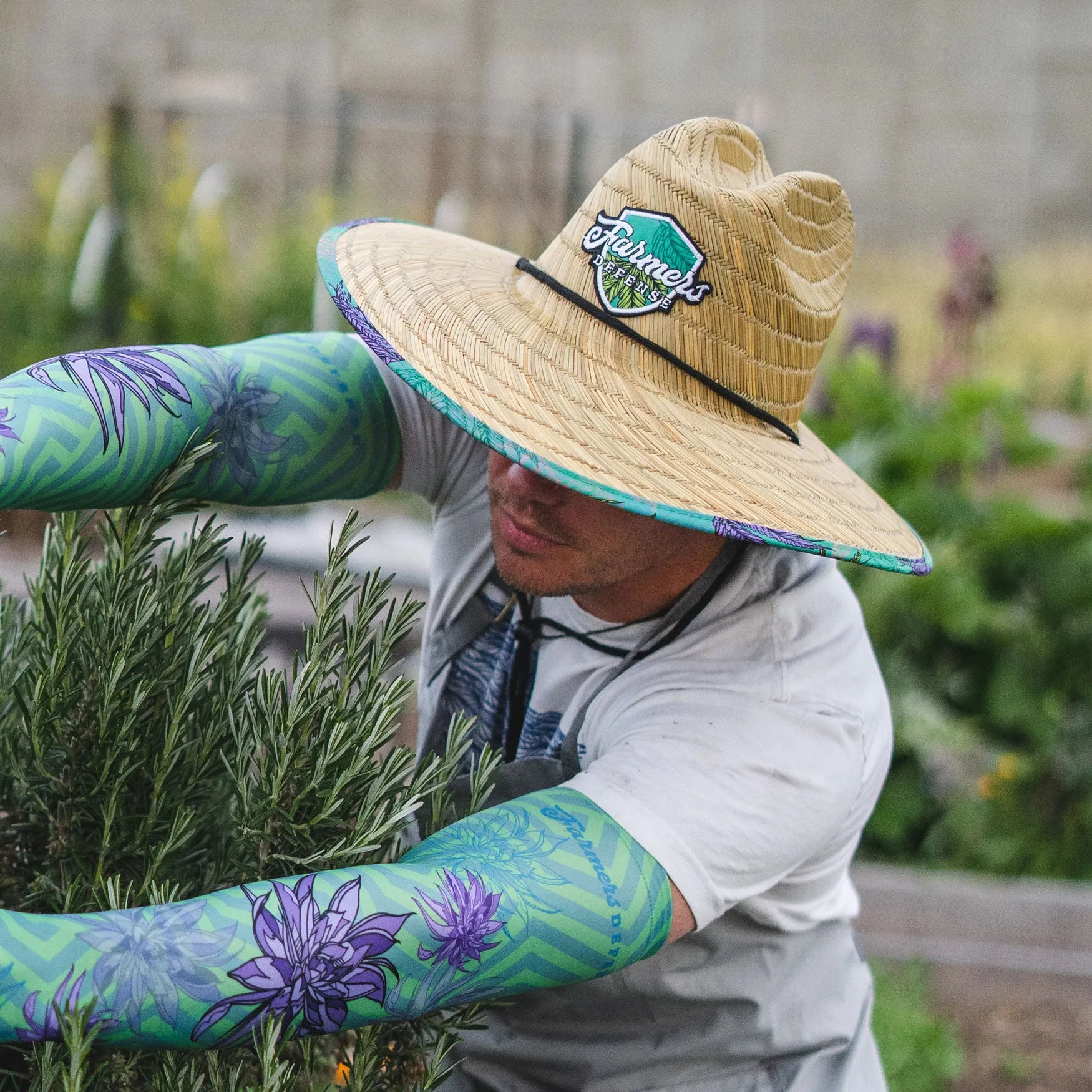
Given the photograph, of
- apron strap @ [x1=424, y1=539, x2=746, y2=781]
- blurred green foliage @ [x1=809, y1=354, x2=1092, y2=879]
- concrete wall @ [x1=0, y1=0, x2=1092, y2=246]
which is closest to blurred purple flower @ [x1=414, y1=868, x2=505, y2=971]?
apron strap @ [x1=424, y1=539, x2=746, y2=781]

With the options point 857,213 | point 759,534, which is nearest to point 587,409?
point 759,534

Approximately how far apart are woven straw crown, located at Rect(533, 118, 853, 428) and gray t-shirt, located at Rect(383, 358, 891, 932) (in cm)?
24

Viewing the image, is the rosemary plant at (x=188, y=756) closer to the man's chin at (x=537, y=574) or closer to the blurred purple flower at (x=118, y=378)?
the blurred purple flower at (x=118, y=378)

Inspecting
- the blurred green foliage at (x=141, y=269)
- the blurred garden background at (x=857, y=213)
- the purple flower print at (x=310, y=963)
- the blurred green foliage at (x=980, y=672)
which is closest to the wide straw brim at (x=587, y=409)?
the purple flower print at (x=310, y=963)

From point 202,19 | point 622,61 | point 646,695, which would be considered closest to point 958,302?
point 646,695

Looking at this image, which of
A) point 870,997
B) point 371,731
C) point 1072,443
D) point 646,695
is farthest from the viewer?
point 1072,443

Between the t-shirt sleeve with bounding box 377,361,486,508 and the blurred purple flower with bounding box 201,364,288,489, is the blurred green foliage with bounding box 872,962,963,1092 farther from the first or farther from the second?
the blurred purple flower with bounding box 201,364,288,489

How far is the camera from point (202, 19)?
11242 millimetres

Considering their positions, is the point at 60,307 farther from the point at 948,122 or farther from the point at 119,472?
the point at 948,122

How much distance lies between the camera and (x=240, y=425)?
1608 mm

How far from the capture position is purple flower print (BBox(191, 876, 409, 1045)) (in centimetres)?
112

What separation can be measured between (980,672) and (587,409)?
143 inches

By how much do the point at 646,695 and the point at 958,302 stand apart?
15.5ft

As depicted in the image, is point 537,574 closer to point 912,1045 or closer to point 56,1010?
point 56,1010
